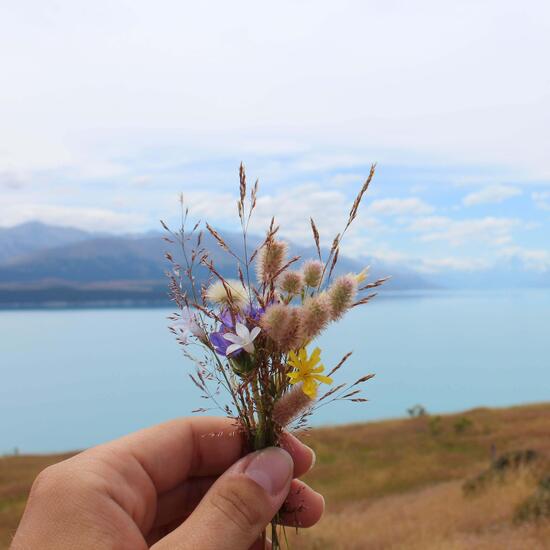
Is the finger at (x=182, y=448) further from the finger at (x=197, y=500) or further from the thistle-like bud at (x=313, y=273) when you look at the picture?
the thistle-like bud at (x=313, y=273)

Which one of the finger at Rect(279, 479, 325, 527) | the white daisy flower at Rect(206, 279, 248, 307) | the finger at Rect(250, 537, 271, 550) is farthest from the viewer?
the finger at Rect(279, 479, 325, 527)

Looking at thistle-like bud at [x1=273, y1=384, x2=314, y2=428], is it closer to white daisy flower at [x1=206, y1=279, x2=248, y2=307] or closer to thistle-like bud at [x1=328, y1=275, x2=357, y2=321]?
thistle-like bud at [x1=328, y1=275, x2=357, y2=321]

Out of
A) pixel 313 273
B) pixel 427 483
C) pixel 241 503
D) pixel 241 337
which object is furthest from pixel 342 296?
pixel 427 483

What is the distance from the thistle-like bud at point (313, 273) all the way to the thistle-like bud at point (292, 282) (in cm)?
4

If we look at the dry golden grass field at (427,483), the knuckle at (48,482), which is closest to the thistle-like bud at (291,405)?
the knuckle at (48,482)

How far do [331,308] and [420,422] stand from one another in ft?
128

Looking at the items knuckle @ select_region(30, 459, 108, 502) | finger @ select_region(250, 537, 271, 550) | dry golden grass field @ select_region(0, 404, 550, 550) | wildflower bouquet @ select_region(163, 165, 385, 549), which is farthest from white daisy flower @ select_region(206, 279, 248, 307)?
dry golden grass field @ select_region(0, 404, 550, 550)

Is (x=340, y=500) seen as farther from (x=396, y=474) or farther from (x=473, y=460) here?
(x=473, y=460)

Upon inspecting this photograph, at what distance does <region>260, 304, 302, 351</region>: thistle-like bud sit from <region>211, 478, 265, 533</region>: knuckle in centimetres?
84

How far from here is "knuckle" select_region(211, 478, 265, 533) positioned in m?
3.26

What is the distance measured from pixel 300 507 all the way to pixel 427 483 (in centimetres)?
2691

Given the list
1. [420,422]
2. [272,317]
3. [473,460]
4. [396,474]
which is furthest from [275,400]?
[420,422]

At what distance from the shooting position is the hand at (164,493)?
315 cm

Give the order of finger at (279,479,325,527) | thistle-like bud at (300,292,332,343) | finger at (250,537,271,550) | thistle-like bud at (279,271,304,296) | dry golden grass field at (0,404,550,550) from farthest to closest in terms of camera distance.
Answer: dry golden grass field at (0,404,550,550)
finger at (279,479,325,527)
finger at (250,537,271,550)
thistle-like bud at (279,271,304,296)
thistle-like bud at (300,292,332,343)
